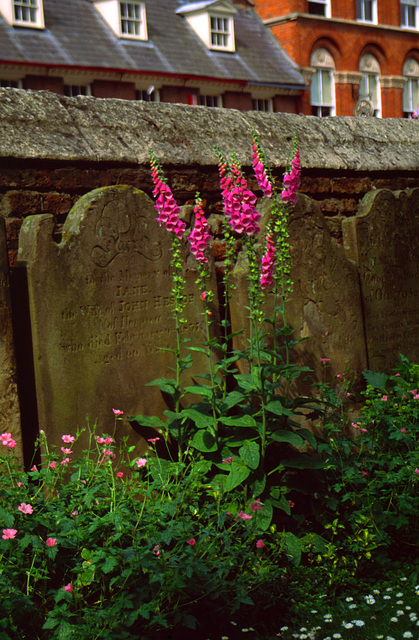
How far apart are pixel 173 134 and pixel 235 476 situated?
2173mm

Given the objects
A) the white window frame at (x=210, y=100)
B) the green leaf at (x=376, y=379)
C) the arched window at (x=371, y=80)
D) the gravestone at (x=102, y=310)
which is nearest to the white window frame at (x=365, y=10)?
the arched window at (x=371, y=80)

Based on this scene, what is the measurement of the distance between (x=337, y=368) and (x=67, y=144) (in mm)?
2237

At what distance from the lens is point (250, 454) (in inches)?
150

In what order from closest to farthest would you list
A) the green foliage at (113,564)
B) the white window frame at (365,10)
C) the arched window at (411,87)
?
1. the green foliage at (113,564)
2. the white window frame at (365,10)
3. the arched window at (411,87)

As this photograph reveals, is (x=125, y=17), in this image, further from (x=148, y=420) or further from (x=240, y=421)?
(x=240, y=421)

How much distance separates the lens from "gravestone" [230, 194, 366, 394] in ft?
16.9

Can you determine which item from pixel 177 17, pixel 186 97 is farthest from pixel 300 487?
pixel 177 17

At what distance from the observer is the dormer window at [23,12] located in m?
22.0

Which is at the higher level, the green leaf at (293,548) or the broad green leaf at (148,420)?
the broad green leaf at (148,420)

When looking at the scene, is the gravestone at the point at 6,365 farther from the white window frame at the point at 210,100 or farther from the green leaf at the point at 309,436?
the white window frame at the point at 210,100

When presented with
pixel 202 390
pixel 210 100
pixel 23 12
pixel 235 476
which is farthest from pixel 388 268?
pixel 210 100

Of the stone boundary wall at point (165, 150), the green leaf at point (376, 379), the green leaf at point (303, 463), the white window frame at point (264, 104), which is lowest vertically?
the green leaf at point (303, 463)

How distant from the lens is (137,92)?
24.3 meters

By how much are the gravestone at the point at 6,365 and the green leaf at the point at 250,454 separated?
1.05 m
